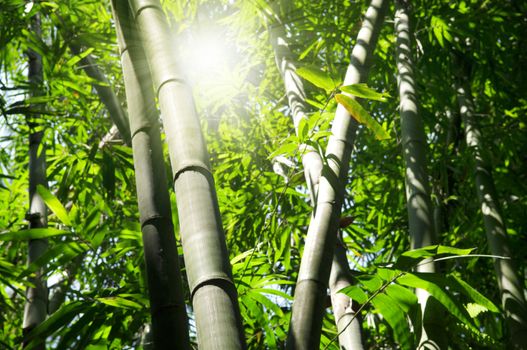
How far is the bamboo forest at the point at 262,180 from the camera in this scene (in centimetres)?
92

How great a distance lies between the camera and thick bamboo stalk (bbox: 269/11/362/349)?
4.02 feet

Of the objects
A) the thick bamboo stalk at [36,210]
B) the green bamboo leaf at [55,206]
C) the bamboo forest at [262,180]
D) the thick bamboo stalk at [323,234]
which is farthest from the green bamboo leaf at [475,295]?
the thick bamboo stalk at [36,210]

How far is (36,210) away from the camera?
219 cm

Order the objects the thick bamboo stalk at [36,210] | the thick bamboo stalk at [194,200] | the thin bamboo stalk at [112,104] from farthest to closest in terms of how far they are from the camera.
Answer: the thick bamboo stalk at [36,210] < the thin bamboo stalk at [112,104] < the thick bamboo stalk at [194,200]

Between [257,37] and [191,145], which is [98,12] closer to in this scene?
[257,37]

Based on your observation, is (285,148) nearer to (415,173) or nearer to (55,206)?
(415,173)

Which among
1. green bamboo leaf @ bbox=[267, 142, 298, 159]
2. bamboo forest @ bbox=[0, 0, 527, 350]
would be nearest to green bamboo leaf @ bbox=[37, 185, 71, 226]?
bamboo forest @ bbox=[0, 0, 527, 350]

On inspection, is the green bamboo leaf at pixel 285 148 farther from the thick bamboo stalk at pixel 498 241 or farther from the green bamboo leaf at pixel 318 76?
the thick bamboo stalk at pixel 498 241

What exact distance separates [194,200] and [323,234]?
0.23 metres

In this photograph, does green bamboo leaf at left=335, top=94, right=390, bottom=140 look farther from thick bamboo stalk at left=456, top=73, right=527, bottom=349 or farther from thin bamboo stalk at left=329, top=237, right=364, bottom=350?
thick bamboo stalk at left=456, top=73, right=527, bottom=349

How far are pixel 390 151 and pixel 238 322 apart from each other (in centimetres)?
262

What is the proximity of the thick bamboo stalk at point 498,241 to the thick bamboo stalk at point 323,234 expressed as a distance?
3.54 feet

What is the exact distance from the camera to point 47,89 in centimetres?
242

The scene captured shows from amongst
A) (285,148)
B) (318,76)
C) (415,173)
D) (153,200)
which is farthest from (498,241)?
(153,200)
